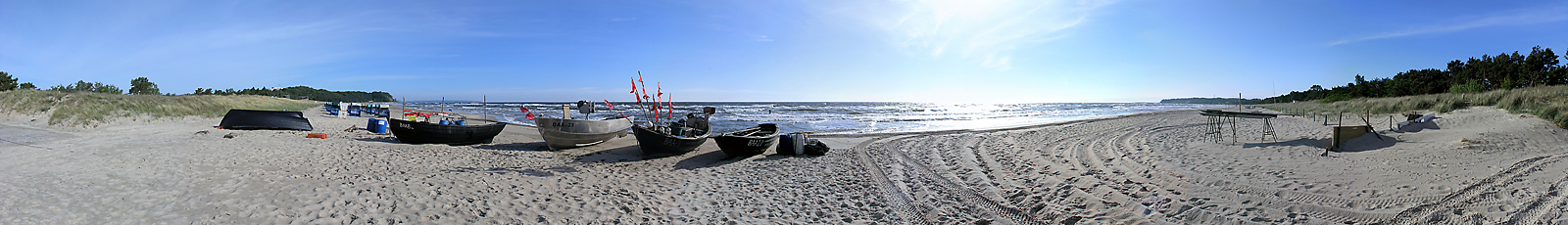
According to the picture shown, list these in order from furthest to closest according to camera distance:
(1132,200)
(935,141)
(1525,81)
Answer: (1525,81)
(935,141)
(1132,200)

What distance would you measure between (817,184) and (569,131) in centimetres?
667

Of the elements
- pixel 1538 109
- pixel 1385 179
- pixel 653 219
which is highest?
pixel 1538 109

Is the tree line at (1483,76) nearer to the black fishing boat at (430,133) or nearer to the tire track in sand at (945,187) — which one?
Result: the tire track in sand at (945,187)

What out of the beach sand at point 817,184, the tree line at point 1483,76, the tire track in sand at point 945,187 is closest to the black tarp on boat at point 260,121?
the beach sand at point 817,184

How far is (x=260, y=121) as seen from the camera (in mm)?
14805

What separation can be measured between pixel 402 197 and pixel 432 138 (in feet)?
23.6

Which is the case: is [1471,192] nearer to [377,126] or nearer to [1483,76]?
[377,126]

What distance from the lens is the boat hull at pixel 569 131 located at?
11656mm

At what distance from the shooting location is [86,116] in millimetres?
Result: 15594

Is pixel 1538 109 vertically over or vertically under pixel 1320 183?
over

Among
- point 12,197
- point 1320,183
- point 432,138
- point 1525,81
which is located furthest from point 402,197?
point 1525,81

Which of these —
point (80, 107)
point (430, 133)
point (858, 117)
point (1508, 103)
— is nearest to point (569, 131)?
point (430, 133)

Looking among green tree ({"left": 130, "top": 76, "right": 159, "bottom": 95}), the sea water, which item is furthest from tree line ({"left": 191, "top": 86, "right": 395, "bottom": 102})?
the sea water

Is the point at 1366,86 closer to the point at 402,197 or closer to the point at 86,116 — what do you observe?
the point at 402,197
